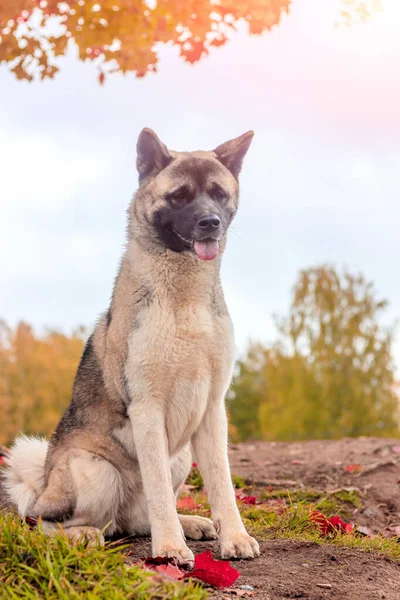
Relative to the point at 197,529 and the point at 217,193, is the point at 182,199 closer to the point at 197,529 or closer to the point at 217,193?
the point at 217,193

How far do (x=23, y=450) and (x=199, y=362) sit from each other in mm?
1987

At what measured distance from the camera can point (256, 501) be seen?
7.04m

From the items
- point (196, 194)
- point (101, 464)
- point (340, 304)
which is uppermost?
point (340, 304)

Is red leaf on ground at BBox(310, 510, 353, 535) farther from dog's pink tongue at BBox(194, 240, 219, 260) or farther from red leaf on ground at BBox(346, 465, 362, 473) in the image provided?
red leaf on ground at BBox(346, 465, 362, 473)

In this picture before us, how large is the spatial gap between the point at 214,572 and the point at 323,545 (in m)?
1.43

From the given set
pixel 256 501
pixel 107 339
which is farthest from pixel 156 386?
pixel 256 501

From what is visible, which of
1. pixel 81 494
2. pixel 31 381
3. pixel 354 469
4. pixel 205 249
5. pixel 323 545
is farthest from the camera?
pixel 31 381

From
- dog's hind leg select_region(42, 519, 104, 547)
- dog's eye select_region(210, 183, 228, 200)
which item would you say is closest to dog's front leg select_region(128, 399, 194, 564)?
dog's hind leg select_region(42, 519, 104, 547)

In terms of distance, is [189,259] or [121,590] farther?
[189,259]

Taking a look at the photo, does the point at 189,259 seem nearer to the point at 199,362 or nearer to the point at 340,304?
the point at 199,362

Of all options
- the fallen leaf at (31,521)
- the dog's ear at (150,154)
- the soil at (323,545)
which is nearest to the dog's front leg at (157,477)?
the soil at (323,545)

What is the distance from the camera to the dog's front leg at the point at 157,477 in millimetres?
4211

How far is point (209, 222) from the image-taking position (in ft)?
14.4

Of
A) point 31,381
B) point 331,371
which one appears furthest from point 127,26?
point 31,381
